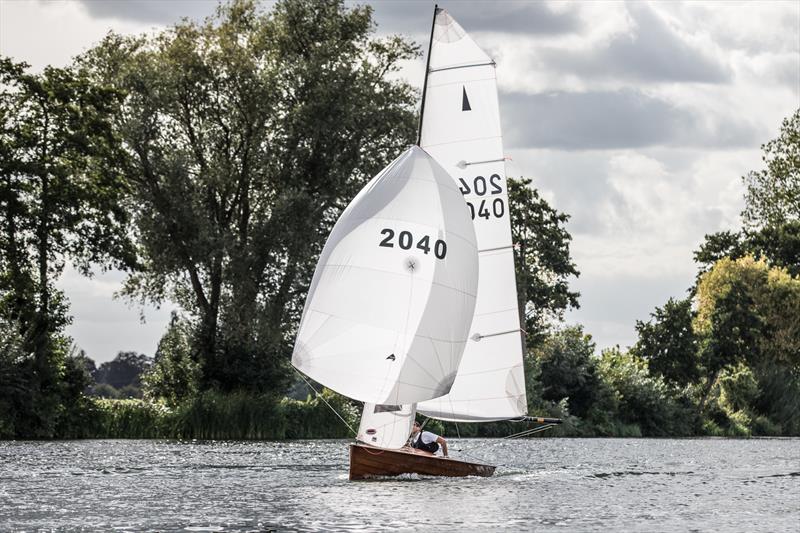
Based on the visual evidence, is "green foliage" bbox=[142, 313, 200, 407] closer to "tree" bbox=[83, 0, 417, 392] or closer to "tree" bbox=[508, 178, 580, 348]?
"tree" bbox=[83, 0, 417, 392]

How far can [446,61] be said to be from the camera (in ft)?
98.8

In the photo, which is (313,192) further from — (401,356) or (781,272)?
(781,272)

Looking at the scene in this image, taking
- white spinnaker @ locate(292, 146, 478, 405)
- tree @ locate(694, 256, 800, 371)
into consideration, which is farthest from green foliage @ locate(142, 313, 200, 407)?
tree @ locate(694, 256, 800, 371)

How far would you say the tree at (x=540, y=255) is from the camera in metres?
75.8

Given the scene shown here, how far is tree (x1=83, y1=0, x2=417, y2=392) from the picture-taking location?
5547 cm

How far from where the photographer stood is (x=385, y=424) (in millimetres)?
27734

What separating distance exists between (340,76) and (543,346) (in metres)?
21.1

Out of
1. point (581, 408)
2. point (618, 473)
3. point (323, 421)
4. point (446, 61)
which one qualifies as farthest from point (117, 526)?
point (581, 408)

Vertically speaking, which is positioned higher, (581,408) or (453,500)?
(581,408)

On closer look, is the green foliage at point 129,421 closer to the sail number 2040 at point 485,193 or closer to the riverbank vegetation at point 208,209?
the riverbank vegetation at point 208,209

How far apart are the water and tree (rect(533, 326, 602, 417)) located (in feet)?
80.2

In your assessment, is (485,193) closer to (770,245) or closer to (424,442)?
(424,442)

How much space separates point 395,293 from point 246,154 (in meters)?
32.3

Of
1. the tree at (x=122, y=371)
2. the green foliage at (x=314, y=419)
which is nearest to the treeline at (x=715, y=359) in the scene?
the green foliage at (x=314, y=419)
